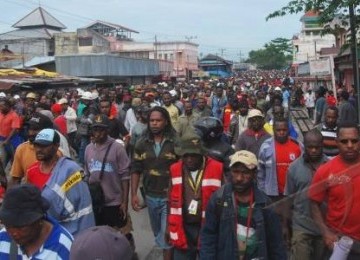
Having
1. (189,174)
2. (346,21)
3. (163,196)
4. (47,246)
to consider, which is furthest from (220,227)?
(346,21)

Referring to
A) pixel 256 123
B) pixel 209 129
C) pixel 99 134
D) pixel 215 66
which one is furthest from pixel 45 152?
pixel 215 66

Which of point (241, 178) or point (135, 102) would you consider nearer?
point (241, 178)

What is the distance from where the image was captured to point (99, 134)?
5.55 metres

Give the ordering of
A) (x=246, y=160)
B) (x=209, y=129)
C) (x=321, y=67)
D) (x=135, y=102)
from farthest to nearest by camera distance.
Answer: (x=321, y=67)
(x=135, y=102)
(x=209, y=129)
(x=246, y=160)

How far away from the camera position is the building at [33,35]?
57.5m

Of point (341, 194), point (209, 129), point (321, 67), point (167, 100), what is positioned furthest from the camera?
point (321, 67)

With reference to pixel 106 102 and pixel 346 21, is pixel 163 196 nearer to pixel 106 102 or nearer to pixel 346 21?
pixel 106 102

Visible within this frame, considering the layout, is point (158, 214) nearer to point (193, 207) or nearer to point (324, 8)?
point (193, 207)

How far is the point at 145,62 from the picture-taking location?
1941 inches

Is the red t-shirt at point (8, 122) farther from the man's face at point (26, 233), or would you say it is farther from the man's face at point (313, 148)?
the man's face at point (26, 233)

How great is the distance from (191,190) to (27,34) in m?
61.0

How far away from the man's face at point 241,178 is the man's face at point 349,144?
714mm

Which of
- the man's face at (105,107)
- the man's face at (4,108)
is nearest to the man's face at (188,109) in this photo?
the man's face at (105,107)

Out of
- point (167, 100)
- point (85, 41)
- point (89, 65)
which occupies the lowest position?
point (167, 100)
